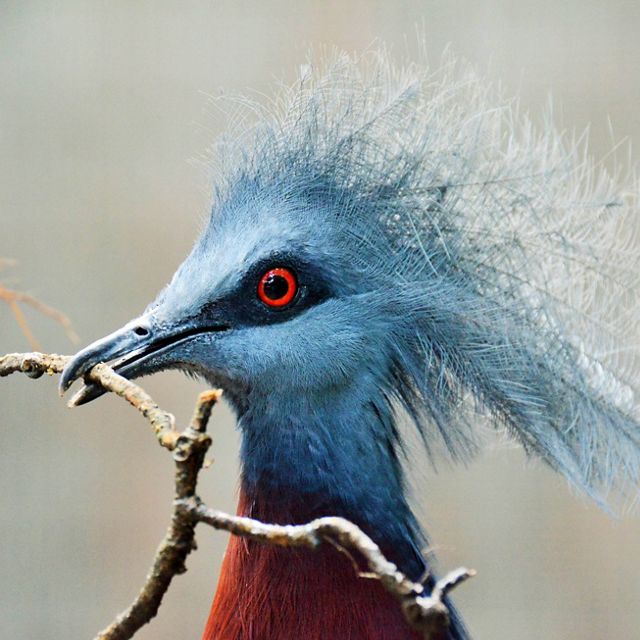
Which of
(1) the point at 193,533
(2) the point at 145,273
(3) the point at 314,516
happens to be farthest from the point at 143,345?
(2) the point at 145,273

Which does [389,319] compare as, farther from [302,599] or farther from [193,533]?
[193,533]

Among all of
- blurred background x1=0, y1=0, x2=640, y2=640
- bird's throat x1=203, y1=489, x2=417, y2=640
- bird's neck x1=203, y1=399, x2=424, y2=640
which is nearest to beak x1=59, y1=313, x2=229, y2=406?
bird's neck x1=203, y1=399, x2=424, y2=640

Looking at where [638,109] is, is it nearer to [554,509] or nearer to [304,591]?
[554,509]

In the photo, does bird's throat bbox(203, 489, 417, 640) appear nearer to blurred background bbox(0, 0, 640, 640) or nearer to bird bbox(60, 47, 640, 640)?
bird bbox(60, 47, 640, 640)

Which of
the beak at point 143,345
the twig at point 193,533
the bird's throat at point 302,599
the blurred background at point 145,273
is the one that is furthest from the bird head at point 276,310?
the blurred background at point 145,273

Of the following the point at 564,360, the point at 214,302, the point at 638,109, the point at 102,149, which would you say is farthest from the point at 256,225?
the point at 638,109

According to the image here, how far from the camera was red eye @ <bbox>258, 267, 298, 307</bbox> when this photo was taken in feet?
4.92

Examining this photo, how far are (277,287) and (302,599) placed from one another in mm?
455

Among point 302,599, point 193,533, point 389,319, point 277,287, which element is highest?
point 277,287

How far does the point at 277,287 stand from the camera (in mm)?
1502

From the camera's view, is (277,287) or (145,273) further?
(145,273)

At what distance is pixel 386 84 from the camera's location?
156cm

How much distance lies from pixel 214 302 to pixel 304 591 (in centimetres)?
44

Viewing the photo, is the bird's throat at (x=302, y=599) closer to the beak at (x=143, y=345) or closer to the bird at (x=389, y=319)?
the bird at (x=389, y=319)
